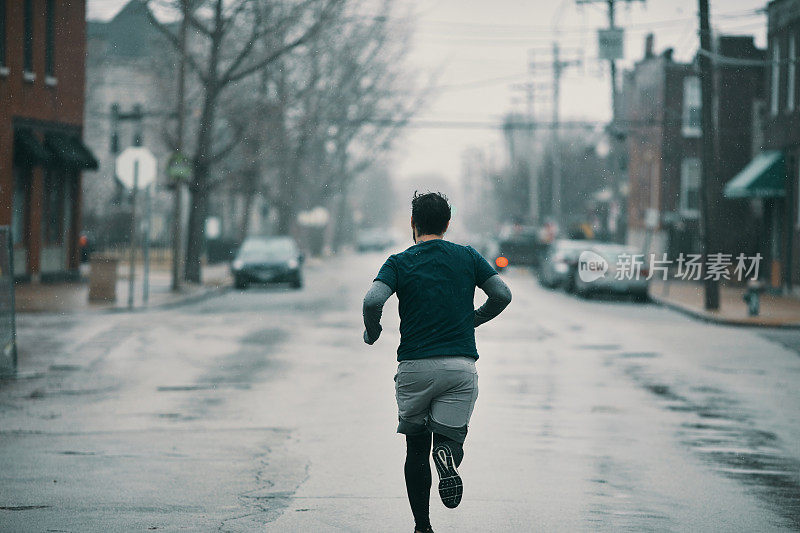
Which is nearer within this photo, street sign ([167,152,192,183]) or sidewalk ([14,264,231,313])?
sidewalk ([14,264,231,313])

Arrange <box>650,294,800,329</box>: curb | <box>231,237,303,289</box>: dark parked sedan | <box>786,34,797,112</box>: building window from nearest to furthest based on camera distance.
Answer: <box>650,294,800,329</box>: curb
<box>786,34,797,112</box>: building window
<box>231,237,303,289</box>: dark parked sedan

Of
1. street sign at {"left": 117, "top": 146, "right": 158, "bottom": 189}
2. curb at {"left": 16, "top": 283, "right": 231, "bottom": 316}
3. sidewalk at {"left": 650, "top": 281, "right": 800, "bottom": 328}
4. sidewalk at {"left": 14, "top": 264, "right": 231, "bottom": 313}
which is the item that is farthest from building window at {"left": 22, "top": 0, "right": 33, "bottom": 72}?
sidewalk at {"left": 650, "top": 281, "right": 800, "bottom": 328}

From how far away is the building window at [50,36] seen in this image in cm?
3184

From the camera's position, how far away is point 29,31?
3062 centimetres

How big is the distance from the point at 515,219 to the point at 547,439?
57.2m

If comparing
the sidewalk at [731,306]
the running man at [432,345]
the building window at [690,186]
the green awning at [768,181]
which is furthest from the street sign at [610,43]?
the running man at [432,345]

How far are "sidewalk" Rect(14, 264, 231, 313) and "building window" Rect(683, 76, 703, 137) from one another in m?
18.8

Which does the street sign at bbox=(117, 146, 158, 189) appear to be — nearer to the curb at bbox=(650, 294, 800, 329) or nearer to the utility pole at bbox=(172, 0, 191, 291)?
the utility pole at bbox=(172, 0, 191, 291)

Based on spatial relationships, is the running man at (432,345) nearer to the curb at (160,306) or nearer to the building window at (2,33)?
the curb at (160,306)

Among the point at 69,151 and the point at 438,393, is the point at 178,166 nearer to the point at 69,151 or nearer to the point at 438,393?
the point at 69,151

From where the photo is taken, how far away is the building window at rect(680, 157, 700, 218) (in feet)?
151

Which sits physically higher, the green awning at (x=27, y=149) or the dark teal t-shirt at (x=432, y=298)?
the green awning at (x=27, y=149)

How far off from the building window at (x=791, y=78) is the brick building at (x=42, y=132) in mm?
18861

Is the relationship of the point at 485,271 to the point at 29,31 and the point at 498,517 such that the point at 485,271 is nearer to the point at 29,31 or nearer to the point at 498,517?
the point at 498,517
